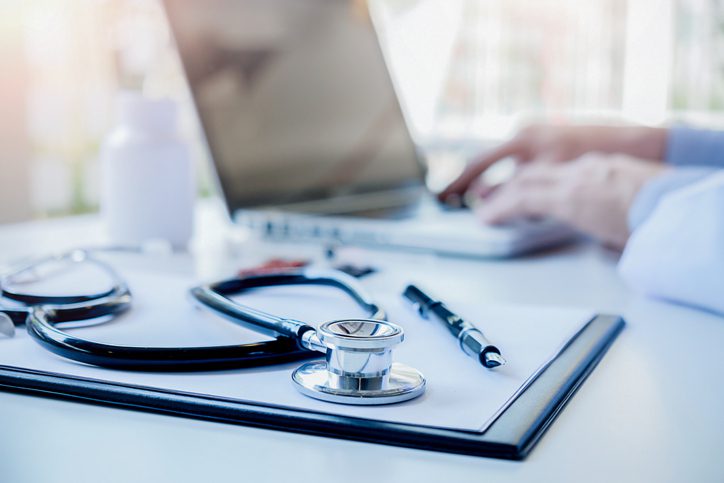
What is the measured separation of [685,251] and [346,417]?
376mm

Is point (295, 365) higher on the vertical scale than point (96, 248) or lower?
lower

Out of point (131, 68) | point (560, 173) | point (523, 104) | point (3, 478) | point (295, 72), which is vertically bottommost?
point (3, 478)

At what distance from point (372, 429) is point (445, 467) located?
0.04 m

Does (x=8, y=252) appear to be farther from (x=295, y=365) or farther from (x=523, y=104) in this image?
(x=523, y=104)

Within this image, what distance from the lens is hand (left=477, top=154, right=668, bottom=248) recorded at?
814 mm

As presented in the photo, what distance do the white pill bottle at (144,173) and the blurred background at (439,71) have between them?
1.8 inches

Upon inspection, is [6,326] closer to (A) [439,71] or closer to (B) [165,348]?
(B) [165,348]

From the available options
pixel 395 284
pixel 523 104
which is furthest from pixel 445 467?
pixel 523 104

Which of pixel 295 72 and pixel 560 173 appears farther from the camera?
pixel 295 72

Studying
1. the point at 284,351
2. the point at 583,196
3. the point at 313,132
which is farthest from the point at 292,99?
the point at 284,351

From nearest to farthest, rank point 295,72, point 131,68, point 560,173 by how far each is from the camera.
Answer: point 560,173, point 295,72, point 131,68

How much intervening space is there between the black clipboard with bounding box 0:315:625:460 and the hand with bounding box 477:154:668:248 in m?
0.43

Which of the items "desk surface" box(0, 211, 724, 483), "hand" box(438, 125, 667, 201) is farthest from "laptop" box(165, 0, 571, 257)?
"desk surface" box(0, 211, 724, 483)

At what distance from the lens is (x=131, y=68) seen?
88.3 inches
